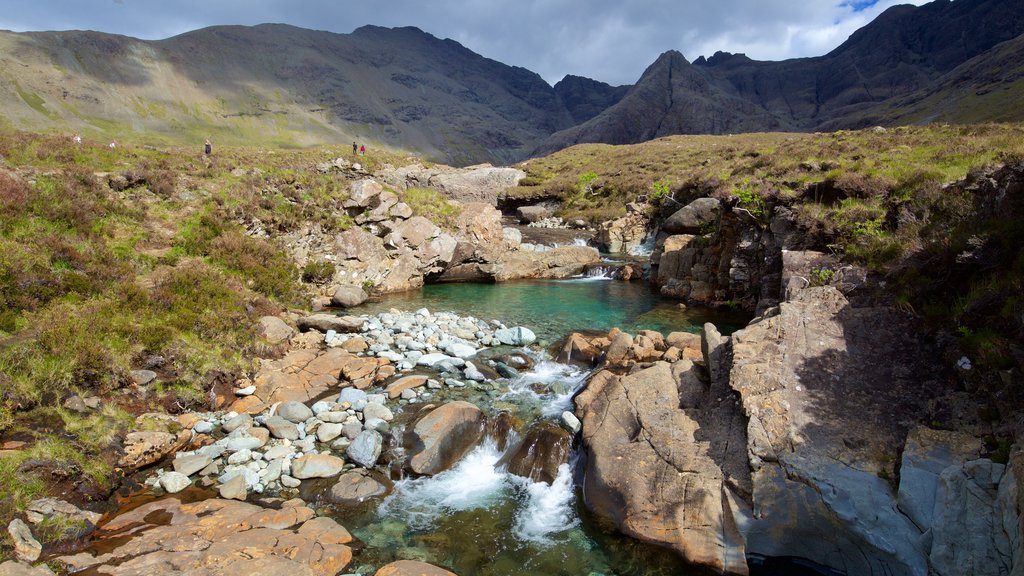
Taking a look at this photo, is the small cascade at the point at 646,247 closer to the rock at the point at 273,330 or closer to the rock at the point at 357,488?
the rock at the point at 273,330

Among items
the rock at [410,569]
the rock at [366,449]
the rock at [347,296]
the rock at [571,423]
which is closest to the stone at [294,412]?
the rock at [366,449]

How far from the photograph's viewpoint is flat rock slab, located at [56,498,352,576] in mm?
5207

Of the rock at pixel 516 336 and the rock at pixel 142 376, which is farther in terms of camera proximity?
the rock at pixel 516 336

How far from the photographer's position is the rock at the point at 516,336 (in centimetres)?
1403

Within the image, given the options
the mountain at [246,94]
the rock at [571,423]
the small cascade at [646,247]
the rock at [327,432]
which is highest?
the mountain at [246,94]

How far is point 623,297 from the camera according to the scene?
66.8 ft

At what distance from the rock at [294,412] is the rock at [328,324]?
460 centimetres

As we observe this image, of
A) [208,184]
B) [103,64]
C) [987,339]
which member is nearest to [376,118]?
[103,64]

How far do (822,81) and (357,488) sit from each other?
569ft

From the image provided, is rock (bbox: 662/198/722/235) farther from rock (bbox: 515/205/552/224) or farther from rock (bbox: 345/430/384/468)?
rock (bbox: 515/205/552/224)

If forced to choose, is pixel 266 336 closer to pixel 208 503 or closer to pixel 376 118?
pixel 208 503

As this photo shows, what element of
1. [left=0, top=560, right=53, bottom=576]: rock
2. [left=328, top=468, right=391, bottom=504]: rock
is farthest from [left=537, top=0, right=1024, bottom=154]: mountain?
[left=0, top=560, right=53, bottom=576]: rock

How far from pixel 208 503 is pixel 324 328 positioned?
297 inches

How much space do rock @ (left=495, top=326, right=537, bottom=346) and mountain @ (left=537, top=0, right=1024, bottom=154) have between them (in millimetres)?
113380
